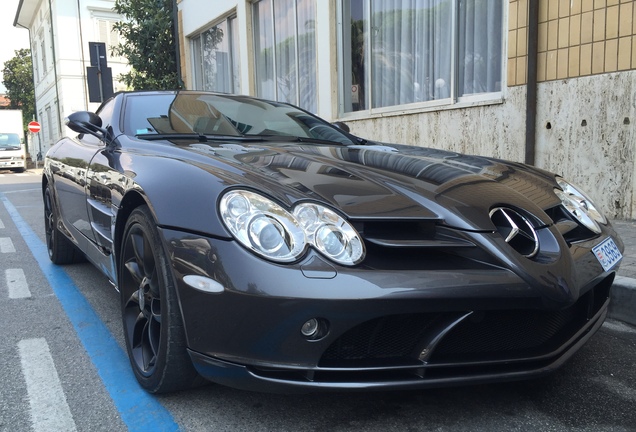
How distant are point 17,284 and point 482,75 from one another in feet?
17.1

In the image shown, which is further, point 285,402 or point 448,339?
point 285,402

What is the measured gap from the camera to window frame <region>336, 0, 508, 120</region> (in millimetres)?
6039

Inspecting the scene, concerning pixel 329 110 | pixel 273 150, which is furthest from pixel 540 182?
pixel 329 110

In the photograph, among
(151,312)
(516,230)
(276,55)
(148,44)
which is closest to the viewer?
(516,230)

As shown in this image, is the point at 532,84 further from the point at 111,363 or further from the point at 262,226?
the point at 111,363

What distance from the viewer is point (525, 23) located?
18.4 ft

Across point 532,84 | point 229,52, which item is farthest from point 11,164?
point 532,84

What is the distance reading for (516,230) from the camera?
192cm

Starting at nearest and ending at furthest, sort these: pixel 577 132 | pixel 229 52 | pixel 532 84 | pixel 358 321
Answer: pixel 358 321 < pixel 577 132 < pixel 532 84 < pixel 229 52

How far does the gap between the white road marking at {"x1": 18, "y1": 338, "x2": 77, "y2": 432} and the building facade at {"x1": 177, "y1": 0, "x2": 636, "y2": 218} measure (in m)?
4.78

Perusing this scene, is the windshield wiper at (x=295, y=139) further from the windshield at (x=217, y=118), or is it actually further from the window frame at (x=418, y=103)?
the window frame at (x=418, y=103)

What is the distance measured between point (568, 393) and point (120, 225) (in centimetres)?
200

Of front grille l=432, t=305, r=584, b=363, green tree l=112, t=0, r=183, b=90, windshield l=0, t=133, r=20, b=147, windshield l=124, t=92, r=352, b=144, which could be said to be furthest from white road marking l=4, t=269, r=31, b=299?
windshield l=0, t=133, r=20, b=147

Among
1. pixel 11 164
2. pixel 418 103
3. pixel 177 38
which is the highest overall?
pixel 177 38
